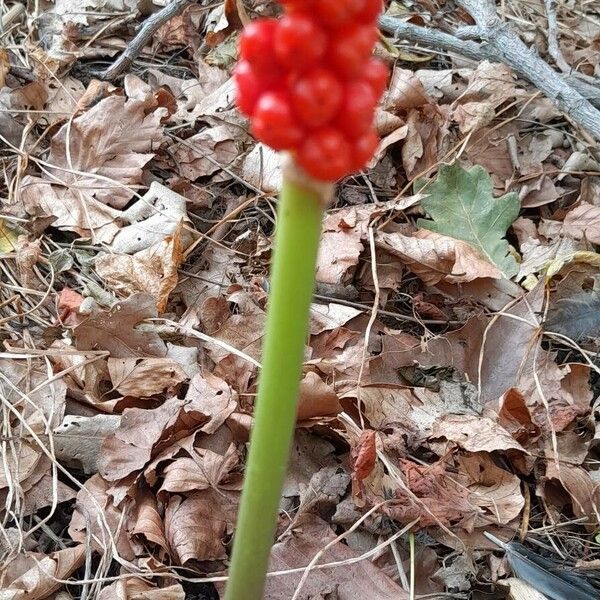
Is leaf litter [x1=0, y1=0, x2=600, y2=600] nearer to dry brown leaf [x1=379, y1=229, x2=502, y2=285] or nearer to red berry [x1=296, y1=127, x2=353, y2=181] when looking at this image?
dry brown leaf [x1=379, y1=229, x2=502, y2=285]

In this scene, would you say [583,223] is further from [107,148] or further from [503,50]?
A: [107,148]

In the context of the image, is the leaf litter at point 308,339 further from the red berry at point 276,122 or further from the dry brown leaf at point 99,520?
the red berry at point 276,122

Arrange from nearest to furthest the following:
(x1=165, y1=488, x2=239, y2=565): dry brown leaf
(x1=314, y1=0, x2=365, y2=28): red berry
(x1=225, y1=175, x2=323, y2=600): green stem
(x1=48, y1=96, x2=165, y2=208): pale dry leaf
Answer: (x1=314, y1=0, x2=365, y2=28): red berry → (x1=225, y1=175, x2=323, y2=600): green stem → (x1=165, y1=488, x2=239, y2=565): dry brown leaf → (x1=48, y1=96, x2=165, y2=208): pale dry leaf

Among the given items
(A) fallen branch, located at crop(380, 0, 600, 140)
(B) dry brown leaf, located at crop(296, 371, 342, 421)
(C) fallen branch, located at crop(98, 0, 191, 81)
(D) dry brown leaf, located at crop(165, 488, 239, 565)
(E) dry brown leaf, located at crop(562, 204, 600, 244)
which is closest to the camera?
(D) dry brown leaf, located at crop(165, 488, 239, 565)

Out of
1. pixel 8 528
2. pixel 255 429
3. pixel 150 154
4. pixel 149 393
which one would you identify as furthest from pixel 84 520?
pixel 150 154

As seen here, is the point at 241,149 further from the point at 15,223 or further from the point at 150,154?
the point at 15,223

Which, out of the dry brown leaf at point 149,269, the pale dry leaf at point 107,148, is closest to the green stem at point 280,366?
the dry brown leaf at point 149,269

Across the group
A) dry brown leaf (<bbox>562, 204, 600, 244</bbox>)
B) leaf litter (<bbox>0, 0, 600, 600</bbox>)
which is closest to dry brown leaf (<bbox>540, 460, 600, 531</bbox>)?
leaf litter (<bbox>0, 0, 600, 600</bbox>)
